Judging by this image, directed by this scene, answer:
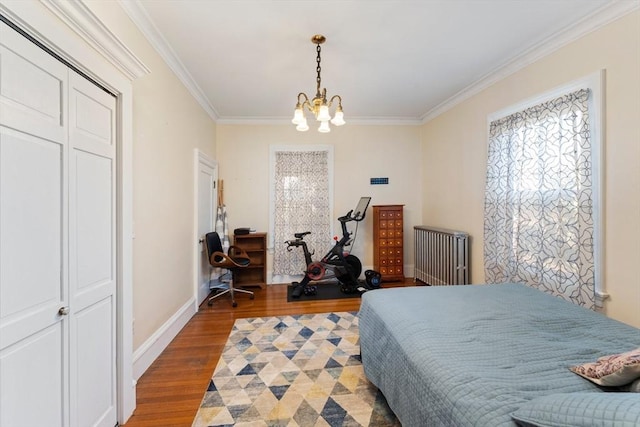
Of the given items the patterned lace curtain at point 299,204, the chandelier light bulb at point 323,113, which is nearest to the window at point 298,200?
the patterned lace curtain at point 299,204

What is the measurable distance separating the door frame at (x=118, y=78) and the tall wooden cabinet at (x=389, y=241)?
3.46 m

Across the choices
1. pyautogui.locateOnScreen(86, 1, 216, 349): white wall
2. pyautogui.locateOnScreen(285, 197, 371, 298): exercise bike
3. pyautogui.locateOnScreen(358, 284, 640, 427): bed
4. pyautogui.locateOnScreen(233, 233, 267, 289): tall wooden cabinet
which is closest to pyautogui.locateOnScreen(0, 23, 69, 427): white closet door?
pyautogui.locateOnScreen(86, 1, 216, 349): white wall

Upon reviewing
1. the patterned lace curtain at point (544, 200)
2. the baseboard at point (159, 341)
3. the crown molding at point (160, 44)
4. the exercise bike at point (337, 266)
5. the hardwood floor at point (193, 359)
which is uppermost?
the crown molding at point (160, 44)

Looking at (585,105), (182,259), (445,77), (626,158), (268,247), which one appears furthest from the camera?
(268,247)

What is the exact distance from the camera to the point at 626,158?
Answer: 6.16 feet

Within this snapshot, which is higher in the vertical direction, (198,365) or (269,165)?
(269,165)

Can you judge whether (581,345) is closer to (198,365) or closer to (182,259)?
(198,365)

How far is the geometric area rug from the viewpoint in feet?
5.30

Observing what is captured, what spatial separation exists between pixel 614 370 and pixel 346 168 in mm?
3912

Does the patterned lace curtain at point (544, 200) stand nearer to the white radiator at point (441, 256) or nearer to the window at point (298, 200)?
the white radiator at point (441, 256)

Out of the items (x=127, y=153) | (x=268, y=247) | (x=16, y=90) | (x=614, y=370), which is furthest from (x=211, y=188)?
(x=614, y=370)

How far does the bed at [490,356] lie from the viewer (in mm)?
833

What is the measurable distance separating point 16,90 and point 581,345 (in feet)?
8.92

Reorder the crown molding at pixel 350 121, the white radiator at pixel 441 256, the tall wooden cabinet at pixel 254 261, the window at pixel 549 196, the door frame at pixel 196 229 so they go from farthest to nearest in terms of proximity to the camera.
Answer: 1. the crown molding at pixel 350 121
2. the tall wooden cabinet at pixel 254 261
3. the white radiator at pixel 441 256
4. the door frame at pixel 196 229
5. the window at pixel 549 196
